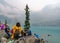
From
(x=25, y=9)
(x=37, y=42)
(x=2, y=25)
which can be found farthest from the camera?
(x=25, y=9)

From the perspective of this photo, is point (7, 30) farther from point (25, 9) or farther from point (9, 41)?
point (25, 9)

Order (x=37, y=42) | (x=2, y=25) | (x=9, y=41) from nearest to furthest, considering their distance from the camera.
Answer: (x=9, y=41)
(x=37, y=42)
(x=2, y=25)

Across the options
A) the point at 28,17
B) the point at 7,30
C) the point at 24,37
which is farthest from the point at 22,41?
the point at 28,17

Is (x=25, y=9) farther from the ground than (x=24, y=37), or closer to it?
farther from the ground

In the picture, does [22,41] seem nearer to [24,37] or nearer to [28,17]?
[24,37]

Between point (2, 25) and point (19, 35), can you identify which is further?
point (2, 25)

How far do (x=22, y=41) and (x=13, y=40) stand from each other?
37.3 inches

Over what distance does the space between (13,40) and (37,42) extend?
3031 millimetres

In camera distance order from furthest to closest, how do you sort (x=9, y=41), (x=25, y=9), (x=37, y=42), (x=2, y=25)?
(x=25, y=9), (x=2, y=25), (x=37, y=42), (x=9, y=41)

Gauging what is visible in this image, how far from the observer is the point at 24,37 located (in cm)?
2994

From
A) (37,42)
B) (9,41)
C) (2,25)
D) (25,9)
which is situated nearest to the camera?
(9,41)

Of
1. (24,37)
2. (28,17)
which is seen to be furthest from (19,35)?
(28,17)

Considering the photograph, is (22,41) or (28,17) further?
(28,17)

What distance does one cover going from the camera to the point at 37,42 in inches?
1221
